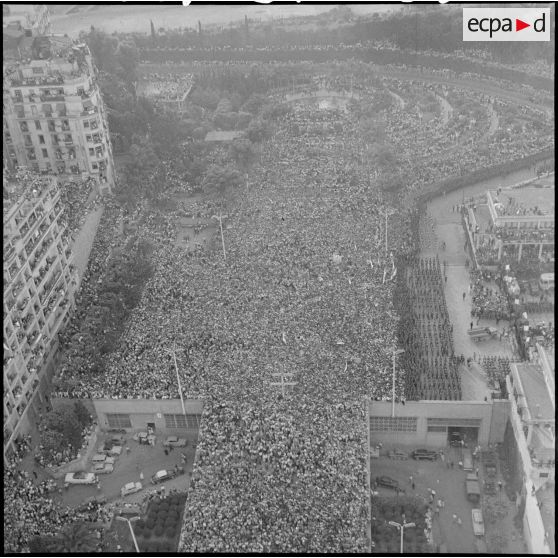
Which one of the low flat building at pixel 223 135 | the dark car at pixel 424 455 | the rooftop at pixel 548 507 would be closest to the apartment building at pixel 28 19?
the low flat building at pixel 223 135

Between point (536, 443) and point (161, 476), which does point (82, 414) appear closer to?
point (161, 476)

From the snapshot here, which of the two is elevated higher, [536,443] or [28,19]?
[28,19]

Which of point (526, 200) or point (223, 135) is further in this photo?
point (223, 135)

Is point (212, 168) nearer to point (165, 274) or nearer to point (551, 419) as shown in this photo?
point (165, 274)

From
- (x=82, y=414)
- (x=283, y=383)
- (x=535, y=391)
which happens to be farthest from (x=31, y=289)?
(x=535, y=391)

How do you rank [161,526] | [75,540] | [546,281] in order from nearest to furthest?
[75,540] < [161,526] < [546,281]

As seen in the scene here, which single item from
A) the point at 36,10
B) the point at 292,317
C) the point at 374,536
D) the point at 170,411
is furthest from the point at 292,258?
the point at 36,10

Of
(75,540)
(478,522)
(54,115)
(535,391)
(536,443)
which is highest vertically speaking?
(54,115)
